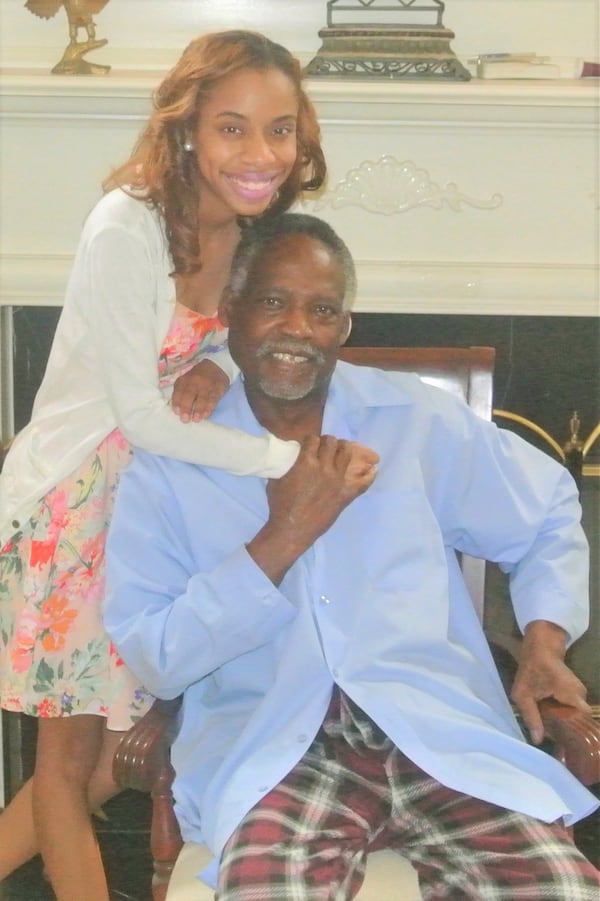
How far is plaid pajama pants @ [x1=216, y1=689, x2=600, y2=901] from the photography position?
1.37m

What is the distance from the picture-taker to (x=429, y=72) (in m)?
2.39

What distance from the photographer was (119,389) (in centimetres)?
167

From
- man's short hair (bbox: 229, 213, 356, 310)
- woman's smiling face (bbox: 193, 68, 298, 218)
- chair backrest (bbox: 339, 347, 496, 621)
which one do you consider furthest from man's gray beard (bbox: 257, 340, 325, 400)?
chair backrest (bbox: 339, 347, 496, 621)

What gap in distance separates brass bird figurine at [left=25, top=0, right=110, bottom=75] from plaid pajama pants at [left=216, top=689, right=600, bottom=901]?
5.06 ft

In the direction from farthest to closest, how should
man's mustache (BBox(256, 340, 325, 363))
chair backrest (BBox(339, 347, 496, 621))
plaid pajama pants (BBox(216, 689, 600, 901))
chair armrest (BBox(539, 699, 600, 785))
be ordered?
chair backrest (BBox(339, 347, 496, 621)) < man's mustache (BBox(256, 340, 325, 363)) < chair armrest (BBox(539, 699, 600, 785)) < plaid pajama pants (BBox(216, 689, 600, 901))

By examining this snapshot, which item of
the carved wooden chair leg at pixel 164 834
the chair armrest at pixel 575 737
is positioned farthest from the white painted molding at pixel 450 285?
the carved wooden chair leg at pixel 164 834

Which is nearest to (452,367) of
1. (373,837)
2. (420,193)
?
(420,193)

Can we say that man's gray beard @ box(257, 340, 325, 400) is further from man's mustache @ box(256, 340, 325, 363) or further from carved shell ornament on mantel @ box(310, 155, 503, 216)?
carved shell ornament on mantel @ box(310, 155, 503, 216)

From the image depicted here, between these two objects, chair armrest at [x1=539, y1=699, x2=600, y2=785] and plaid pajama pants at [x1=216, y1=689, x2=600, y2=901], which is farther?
chair armrest at [x1=539, y1=699, x2=600, y2=785]

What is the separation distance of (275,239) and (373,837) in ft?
2.96

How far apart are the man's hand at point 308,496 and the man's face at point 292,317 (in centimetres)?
12

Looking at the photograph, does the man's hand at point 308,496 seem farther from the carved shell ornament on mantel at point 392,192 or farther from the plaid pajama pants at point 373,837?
the carved shell ornament on mantel at point 392,192

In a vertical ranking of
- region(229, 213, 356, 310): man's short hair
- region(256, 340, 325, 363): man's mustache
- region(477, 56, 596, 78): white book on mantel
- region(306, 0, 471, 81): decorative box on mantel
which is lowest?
region(256, 340, 325, 363): man's mustache

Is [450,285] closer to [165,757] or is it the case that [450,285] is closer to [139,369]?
[139,369]
